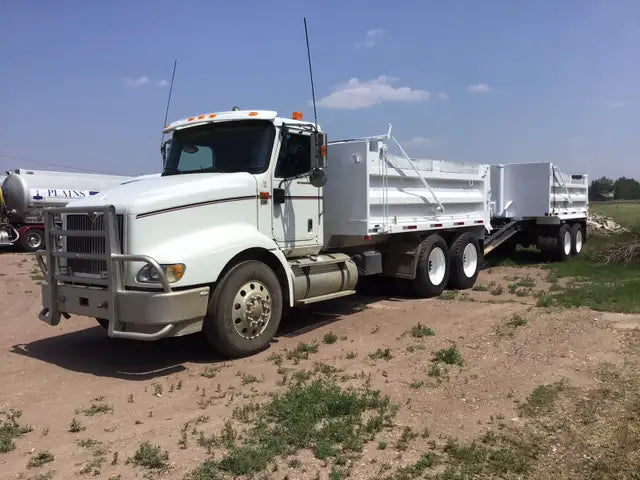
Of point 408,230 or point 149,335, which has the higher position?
point 408,230

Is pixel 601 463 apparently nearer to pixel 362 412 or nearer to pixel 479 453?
pixel 479 453

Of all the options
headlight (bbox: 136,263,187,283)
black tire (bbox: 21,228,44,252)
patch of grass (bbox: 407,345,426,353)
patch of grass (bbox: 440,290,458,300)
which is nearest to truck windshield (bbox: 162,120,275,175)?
headlight (bbox: 136,263,187,283)

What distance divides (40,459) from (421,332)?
4882 mm

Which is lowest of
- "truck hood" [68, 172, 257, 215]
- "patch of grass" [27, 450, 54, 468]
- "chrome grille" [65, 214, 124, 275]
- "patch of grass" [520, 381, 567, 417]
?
"patch of grass" [27, 450, 54, 468]

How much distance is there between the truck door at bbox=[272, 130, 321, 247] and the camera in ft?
25.3

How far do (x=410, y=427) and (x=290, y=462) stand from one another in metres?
1.11

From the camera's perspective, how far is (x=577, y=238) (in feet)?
61.1

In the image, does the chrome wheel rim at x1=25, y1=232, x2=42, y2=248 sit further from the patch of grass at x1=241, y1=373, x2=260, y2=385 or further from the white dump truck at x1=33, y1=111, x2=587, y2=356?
the patch of grass at x1=241, y1=373, x2=260, y2=385

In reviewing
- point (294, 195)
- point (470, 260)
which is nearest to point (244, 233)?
point (294, 195)

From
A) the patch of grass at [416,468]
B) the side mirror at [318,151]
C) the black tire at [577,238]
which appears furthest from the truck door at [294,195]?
the black tire at [577,238]

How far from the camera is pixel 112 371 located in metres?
6.38

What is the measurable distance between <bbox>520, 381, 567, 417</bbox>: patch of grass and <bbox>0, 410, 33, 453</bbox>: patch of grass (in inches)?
163

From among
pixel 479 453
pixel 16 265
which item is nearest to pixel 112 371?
pixel 479 453

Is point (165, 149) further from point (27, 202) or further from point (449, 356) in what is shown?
point (27, 202)
